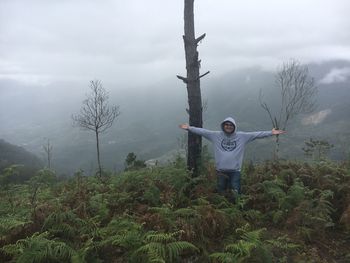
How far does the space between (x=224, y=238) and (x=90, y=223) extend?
2.47 m

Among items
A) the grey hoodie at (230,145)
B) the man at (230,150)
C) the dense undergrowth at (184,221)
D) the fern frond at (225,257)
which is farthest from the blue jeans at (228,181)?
the fern frond at (225,257)

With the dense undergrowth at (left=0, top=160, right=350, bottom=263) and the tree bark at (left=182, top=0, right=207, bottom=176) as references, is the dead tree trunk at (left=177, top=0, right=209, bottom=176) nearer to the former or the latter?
the tree bark at (left=182, top=0, right=207, bottom=176)

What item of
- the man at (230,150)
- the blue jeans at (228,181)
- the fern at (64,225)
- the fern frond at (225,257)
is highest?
the man at (230,150)

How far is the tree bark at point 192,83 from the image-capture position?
10945 mm

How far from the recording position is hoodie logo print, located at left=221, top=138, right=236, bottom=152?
9.95 m

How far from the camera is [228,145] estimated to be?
9.98m

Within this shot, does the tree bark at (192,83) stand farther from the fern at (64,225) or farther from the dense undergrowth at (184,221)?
the fern at (64,225)

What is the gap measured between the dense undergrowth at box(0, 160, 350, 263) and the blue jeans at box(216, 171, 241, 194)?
0.29 metres

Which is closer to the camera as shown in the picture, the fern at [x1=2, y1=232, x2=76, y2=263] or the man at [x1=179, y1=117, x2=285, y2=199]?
the fern at [x1=2, y1=232, x2=76, y2=263]

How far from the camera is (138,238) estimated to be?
6.90 metres

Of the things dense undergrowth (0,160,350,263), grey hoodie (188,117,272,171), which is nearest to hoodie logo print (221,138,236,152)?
grey hoodie (188,117,272,171)

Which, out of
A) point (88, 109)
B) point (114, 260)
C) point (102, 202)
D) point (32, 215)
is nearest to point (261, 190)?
point (102, 202)

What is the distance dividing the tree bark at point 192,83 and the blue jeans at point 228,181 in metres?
1.20

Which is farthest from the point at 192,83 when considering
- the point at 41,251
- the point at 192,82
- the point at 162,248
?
the point at 41,251
